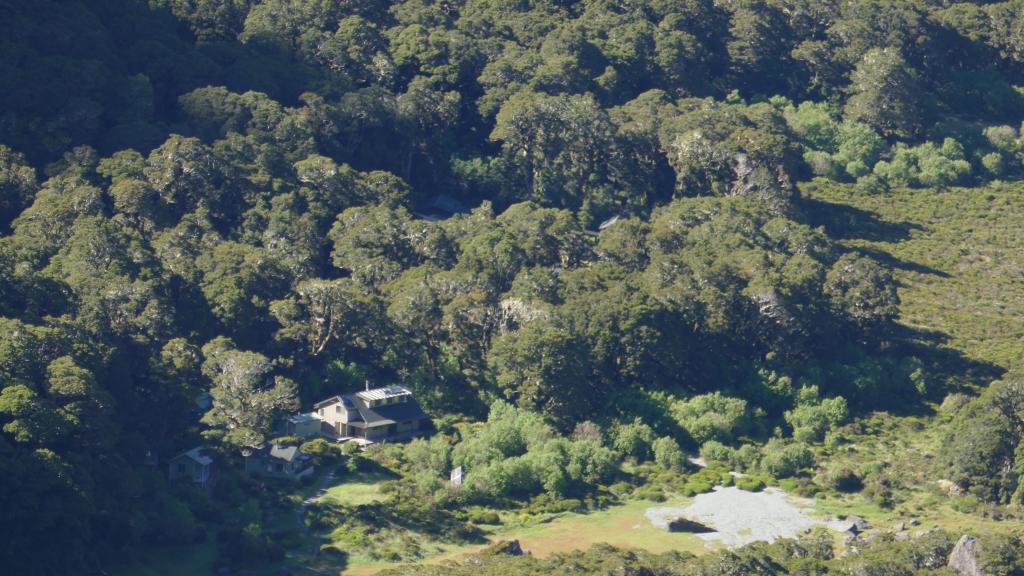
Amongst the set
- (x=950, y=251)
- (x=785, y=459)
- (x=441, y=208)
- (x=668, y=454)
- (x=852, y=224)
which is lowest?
(x=785, y=459)

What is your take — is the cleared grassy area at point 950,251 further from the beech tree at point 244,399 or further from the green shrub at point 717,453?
the beech tree at point 244,399

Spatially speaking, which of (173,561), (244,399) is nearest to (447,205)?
(244,399)

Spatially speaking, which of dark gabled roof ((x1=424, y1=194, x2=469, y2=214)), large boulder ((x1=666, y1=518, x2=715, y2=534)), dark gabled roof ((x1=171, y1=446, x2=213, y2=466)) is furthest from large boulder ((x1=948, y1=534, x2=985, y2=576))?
dark gabled roof ((x1=424, y1=194, x2=469, y2=214))

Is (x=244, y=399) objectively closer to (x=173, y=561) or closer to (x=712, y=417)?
(x=173, y=561)

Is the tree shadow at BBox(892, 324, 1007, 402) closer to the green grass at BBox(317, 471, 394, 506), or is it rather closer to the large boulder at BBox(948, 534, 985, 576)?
the large boulder at BBox(948, 534, 985, 576)

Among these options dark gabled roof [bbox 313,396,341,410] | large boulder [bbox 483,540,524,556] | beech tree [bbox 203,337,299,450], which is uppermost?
beech tree [bbox 203,337,299,450]

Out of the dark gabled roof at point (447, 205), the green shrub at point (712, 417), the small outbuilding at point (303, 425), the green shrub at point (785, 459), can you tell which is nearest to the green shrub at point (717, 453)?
the green shrub at point (712, 417)

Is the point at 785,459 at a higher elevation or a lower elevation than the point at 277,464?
lower

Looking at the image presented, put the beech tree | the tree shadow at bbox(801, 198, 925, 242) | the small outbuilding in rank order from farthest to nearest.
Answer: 1. the tree shadow at bbox(801, 198, 925, 242)
2. the small outbuilding
3. the beech tree
